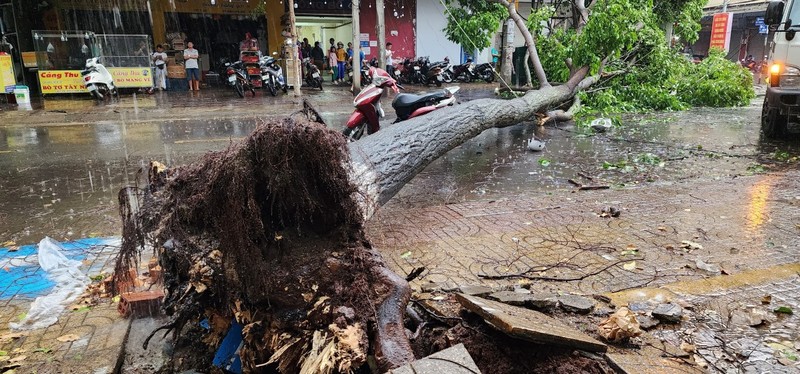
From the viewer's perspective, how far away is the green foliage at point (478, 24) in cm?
1270

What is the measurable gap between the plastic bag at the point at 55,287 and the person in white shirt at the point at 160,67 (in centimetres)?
1641

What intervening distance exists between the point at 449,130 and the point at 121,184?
430cm

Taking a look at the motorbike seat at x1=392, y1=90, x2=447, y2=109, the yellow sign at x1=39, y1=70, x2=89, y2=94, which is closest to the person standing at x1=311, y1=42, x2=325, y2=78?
the yellow sign at x1=39, y1=70, x2=89, y2=94

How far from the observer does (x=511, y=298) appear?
323 centimetres

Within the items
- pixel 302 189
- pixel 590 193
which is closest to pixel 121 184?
pixel 302 189

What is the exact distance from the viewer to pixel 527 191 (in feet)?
21.4

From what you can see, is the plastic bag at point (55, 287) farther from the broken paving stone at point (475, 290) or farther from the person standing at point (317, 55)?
the person standing at point (317, 55)

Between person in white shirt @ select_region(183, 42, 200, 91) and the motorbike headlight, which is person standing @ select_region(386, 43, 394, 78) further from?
the motorbike headlight

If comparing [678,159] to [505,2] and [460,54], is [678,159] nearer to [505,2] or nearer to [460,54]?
[505,2]

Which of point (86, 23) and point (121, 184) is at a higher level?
point (86, 23)

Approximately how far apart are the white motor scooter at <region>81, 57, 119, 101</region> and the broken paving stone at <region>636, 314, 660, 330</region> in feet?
57.6

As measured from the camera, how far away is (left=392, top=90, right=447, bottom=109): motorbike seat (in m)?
7.71

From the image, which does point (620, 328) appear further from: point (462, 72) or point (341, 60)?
point (341, 60)

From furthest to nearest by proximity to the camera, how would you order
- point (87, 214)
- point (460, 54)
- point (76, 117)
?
point (460, 54)
point (76, 117)
point (87, 214)
